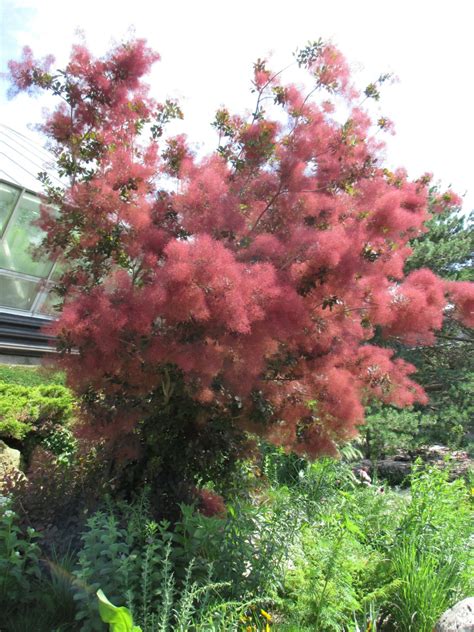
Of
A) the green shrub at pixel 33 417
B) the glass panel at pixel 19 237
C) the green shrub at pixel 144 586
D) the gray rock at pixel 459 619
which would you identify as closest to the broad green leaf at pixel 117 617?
the green shrub at pixel 144 586

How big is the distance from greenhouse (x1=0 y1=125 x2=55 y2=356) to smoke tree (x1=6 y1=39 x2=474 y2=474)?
446 cm

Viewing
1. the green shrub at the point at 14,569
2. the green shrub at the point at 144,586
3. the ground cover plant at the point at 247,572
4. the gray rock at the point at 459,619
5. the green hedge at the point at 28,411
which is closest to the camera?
the green shrub at the point at 144,586

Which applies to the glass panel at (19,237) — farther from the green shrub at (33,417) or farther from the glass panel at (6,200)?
the green shrub at (33,417)

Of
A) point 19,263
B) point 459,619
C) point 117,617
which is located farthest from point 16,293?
point 459,619

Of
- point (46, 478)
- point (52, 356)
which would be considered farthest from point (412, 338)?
point (46, 478)

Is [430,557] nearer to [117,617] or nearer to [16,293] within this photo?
[117,617]

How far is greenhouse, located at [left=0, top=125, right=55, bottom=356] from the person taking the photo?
794 cm

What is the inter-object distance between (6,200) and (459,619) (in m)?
7.70

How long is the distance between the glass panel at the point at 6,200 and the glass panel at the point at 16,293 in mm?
816

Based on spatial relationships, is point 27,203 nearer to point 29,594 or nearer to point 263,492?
point 263,492

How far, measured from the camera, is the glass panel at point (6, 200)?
7840mm

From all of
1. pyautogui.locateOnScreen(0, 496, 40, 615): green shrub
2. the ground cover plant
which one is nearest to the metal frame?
pyautogui.locateOnScreen(0, 496, 40, 615): green shrub

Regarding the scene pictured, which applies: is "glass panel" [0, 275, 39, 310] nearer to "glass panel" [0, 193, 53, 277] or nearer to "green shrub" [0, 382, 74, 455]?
"glass panel" [0, 193, 53, 277]

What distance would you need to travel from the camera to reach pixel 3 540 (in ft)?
10.1
